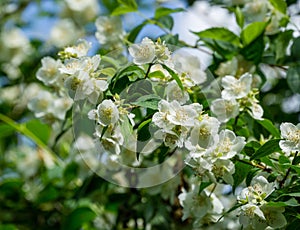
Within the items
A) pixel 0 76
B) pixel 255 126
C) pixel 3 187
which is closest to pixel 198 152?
pixel 255 126

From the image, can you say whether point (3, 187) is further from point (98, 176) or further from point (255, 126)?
point (255, 126)

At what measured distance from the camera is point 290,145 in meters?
1.17

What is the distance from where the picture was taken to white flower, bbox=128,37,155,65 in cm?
119

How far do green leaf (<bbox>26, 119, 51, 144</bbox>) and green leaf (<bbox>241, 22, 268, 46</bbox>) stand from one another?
80 centimetres

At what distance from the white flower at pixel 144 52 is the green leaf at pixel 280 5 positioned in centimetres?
55

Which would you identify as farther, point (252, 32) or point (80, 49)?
point (252, 32)

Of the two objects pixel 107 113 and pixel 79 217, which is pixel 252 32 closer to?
pixel 107 113

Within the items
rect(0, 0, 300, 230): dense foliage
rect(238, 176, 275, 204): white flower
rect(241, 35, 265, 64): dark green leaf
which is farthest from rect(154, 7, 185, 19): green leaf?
rect(238, 176, 275, 204): white flower

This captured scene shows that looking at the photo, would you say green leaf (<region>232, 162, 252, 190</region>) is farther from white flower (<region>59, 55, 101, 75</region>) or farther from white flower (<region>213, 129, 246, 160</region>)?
white flower (<region>59, 55, 101, 75</region>)

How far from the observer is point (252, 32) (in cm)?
161

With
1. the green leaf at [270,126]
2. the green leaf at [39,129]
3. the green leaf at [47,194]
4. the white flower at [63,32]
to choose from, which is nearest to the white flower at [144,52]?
the green leaf at [270,126]

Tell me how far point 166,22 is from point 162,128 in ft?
2.25

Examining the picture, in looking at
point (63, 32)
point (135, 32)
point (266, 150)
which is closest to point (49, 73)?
point (135, 32)

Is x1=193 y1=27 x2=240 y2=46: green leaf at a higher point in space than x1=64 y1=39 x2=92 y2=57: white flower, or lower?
lower
